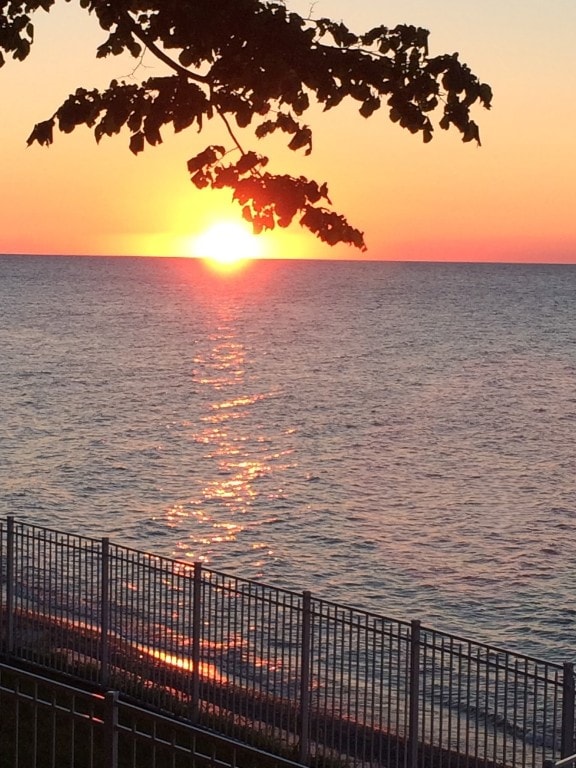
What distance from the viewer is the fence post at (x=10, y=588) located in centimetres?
1661

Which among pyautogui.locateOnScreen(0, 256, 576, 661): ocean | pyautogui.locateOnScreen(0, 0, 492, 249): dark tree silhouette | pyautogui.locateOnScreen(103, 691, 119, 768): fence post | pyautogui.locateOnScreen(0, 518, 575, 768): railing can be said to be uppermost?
pyautogui.locateOnScreen(0, 0, 492, 249): dark tree silhouette

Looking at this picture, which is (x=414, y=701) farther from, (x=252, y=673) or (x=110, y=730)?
(x=110, y=730)

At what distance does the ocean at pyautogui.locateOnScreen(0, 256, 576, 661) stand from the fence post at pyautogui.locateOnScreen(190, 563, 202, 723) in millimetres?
10890

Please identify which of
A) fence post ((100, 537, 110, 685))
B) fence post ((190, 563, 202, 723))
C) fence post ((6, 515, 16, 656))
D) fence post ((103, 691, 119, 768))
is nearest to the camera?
fence post ((103, 691, 119, 768))

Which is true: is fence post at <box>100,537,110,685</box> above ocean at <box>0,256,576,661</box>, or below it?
above

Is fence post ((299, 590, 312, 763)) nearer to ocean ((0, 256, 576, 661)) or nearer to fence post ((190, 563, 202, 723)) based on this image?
fence post ((190, 563, 202, 723))

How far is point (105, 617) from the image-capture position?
52.5 feet

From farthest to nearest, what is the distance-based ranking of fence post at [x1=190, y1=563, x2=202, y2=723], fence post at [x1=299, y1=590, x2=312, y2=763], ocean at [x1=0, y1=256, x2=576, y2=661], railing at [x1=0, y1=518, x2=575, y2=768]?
ocean at [x1=0, y1=256, x2=576, y2=661] < fence post at [x1=190, y1=563, x2=202, y2=723] < fence post at [x1=299, y1=590, x2=312, y2=763] < railing at [x1=0, y1=518, x2=575, y2=768]

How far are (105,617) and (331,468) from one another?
103ft

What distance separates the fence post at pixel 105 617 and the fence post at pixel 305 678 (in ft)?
9.38

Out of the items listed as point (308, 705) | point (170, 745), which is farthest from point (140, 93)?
point (308, 705)

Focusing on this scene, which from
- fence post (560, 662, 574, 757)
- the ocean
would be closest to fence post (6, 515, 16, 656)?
fence post (560, 662, 574, 757)

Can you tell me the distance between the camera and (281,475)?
45.5 metres

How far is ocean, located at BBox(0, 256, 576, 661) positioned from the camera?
98.6ft
